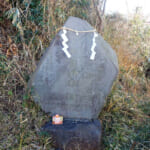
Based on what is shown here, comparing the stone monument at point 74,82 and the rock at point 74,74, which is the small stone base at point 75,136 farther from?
the rock at point 74,74

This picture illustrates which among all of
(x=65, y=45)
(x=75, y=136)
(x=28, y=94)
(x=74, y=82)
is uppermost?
(x=65, y=45)

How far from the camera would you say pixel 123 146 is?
171 cm

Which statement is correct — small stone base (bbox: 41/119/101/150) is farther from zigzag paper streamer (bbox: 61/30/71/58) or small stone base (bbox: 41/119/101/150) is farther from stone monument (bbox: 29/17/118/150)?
zigzag paper streamer (bbox: 61/30/71/58)

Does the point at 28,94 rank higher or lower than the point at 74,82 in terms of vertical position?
lower

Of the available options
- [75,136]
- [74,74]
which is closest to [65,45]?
[74,74]

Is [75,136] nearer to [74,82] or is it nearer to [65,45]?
[74,82]

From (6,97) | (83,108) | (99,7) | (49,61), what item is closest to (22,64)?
(6,97)

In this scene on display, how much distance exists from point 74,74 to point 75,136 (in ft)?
2.05

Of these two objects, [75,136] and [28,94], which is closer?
[75,136]

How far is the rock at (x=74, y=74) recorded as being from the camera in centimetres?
169

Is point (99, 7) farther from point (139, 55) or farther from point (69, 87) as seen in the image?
point (69, 87)

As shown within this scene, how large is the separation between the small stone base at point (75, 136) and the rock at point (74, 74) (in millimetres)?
181

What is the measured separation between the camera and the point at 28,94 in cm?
179

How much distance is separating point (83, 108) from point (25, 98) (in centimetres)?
63
